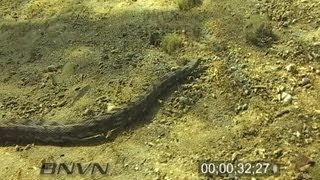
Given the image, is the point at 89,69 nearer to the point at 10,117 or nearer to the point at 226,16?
the point at 10,117

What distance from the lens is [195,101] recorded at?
7.43 meters

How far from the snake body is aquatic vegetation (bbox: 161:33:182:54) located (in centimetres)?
119

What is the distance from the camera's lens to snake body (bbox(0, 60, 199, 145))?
7.12 metres

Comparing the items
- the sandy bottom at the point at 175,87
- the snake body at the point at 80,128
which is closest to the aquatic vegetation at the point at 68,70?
the sandy bottom at the point at 175,87

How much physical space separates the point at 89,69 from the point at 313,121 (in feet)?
14.1

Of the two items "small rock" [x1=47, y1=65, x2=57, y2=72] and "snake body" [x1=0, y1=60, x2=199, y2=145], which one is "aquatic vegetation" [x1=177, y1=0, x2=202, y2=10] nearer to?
"snake body" [x1=0, y1=60, x2=199, y2=145]

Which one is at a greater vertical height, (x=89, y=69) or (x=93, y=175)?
(x=89, y=69)

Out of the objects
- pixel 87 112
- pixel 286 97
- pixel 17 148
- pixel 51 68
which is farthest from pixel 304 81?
pixel 17 148

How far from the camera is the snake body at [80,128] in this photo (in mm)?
7117

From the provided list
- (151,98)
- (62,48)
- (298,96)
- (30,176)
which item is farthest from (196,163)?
(62,48)

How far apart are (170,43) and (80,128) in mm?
2499

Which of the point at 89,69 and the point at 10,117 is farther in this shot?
the point at 89,69

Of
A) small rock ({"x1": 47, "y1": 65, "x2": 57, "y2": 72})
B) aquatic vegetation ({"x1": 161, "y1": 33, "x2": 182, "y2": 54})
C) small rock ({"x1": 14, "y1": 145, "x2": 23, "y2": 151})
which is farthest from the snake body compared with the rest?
small rock ({"x1": 47, "y1": 65, "x2": 57, "y2": 72})

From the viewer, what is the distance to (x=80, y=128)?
7.12 m
